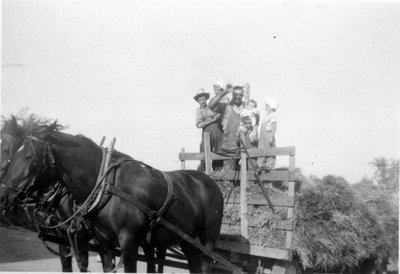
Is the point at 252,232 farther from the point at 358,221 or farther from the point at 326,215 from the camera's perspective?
the point at 358,221

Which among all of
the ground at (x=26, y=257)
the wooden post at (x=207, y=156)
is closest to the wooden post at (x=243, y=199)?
the wooden post at (x=207, y=156)

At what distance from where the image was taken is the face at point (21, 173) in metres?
3.88

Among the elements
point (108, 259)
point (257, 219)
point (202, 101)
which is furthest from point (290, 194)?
point (202, 101)

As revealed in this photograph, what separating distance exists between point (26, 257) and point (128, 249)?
308 inches

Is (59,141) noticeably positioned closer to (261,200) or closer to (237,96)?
(261,200)

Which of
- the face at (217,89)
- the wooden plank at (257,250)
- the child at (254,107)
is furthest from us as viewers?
the child at (254,107)

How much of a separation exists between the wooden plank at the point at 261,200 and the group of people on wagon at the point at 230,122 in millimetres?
549

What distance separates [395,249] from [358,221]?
4.50 feet

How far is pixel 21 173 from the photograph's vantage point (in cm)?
389

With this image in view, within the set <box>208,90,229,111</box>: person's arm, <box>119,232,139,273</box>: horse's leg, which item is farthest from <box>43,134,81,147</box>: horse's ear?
<box>208,90,229,111</box>: person's arm

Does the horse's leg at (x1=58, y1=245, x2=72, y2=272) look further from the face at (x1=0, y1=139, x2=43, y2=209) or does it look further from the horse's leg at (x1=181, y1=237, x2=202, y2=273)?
the face at (x1=0, y1=139, x2=43, y2=209)

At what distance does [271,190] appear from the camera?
562 cm

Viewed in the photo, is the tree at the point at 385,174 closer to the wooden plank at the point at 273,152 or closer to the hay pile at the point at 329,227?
the hay pile at the point at 329,227

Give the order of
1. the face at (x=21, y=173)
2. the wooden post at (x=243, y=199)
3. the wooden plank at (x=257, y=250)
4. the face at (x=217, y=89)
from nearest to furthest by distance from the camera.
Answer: the face at (x=21, y=173) → the wooden plank at (x=257, y=250) → the wooden post at (x=243, y=199) → the face at (x=217, y=89)
